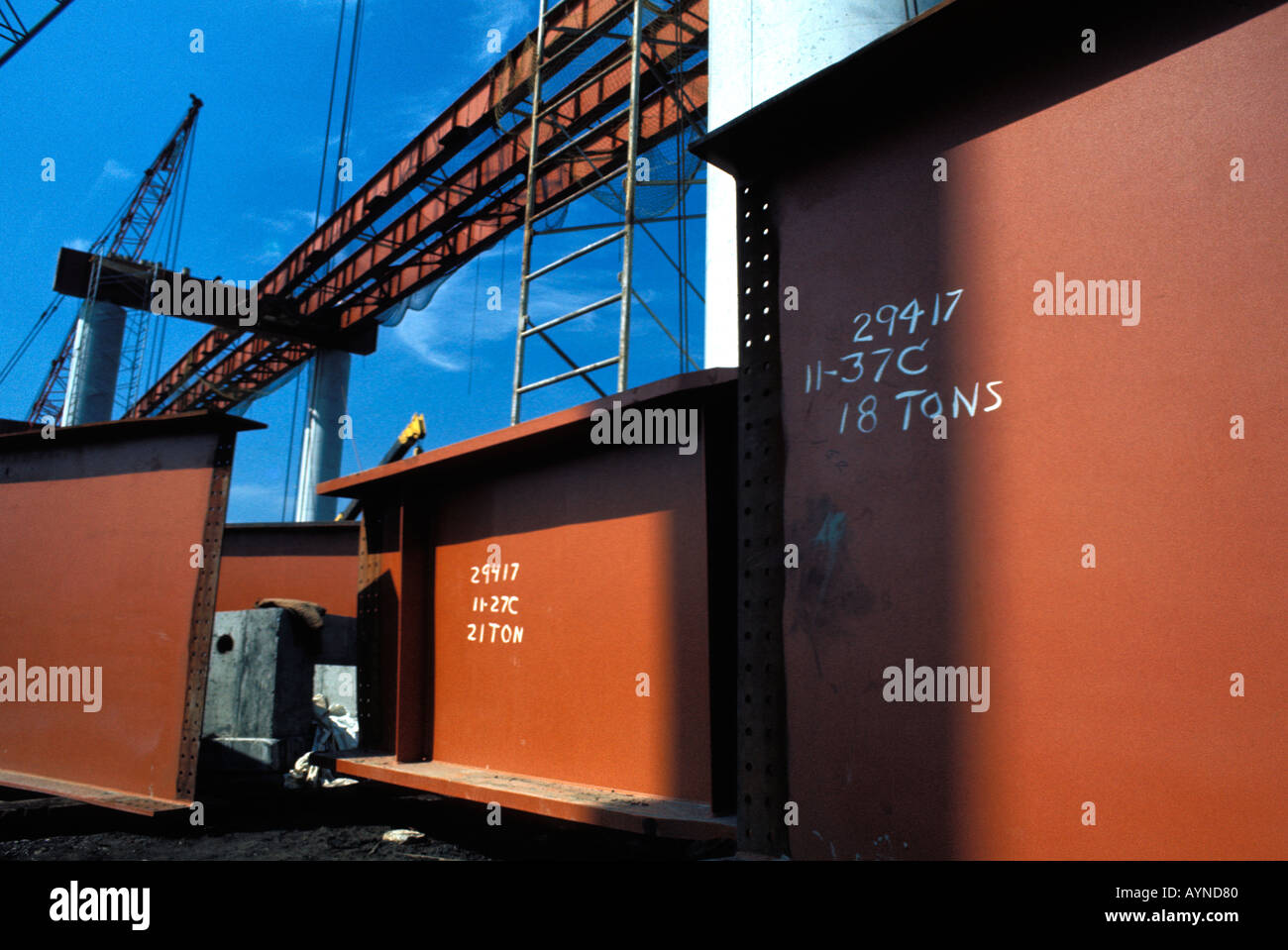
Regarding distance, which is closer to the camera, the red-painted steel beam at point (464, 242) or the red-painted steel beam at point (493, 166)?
the red-painted steel beam at point (493, 166)

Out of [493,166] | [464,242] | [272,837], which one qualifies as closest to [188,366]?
[464,242]

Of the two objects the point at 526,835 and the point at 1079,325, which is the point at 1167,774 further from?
the point at 526,835

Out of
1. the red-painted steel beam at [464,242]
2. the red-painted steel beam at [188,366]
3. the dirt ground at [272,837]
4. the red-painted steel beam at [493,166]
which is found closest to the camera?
the dirt ground at [272,837]

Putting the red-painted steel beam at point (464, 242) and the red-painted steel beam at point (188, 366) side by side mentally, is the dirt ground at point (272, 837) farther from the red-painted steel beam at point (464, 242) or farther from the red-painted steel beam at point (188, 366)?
the red-painted steel beam at point (188, 366)

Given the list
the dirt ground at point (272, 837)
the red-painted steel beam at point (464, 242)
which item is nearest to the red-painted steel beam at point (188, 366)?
the red-painted steel beam at point (464, 242)

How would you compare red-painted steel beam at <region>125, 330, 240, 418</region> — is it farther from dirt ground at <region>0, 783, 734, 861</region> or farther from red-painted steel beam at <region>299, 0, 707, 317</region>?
dirt ground at <region>0, 783, 734, 861</region>

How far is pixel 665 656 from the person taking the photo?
410 centimetres

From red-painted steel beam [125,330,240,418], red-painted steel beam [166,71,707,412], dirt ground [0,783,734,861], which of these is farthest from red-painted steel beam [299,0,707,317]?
dirt ground [0,783,734,861]

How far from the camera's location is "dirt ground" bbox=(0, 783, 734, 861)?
5.43 metres

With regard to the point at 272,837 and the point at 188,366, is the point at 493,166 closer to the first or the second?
the point at 272,837

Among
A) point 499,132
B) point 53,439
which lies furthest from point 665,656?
point 499,132

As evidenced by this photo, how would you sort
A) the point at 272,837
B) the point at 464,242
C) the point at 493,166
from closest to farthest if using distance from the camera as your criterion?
the point at 272,837
the point at 493,166
the point at 464,242

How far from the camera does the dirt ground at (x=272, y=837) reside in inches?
214

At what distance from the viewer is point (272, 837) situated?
19.7ft
